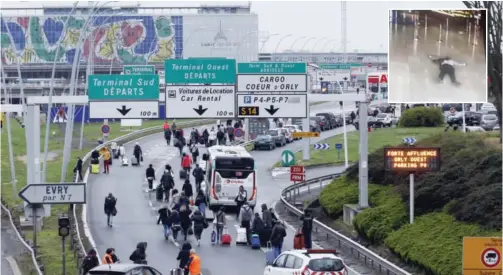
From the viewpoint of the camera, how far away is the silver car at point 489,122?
247ft

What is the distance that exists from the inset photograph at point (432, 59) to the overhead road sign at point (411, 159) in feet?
37.0

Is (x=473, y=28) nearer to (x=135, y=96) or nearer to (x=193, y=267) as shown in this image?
(x=135, y=96)

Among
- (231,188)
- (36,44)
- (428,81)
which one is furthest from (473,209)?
(36,44)

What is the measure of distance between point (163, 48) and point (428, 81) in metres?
134

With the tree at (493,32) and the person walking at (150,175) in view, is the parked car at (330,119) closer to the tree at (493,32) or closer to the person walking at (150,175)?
the person walking at (150,175)

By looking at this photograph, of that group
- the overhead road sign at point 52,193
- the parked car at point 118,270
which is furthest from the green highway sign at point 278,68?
the parked car at point 118,270

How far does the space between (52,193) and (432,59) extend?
2603 cm

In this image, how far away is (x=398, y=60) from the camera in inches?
1853

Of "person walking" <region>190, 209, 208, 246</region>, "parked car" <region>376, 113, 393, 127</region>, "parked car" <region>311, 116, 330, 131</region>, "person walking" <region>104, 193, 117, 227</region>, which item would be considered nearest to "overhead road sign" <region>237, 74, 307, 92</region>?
"person walking" <region>104, 193, 117, 227</region>

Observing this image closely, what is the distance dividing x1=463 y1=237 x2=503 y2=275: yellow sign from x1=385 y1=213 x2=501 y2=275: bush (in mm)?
8728

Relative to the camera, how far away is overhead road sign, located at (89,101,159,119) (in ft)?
132

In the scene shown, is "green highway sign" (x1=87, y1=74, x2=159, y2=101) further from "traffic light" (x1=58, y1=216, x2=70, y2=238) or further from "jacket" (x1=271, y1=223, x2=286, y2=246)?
"traffic light" (x1=58, y1=216, x2=70, y2=238)

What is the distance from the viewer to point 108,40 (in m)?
172

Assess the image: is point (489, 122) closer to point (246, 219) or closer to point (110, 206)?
point (110, 206)
